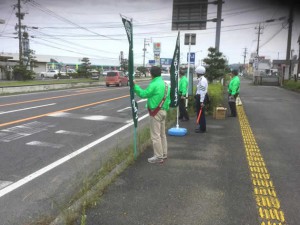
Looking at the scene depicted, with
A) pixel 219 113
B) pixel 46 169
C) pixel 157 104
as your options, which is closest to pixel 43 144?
pixel 46 169

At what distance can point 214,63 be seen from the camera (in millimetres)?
21734

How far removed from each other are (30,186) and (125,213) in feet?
6.42

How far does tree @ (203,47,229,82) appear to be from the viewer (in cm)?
2142

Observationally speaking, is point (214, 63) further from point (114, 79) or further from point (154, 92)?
point (154, 92)

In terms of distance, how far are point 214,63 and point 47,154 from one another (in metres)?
17.1

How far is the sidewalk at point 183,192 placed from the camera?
3.64 m

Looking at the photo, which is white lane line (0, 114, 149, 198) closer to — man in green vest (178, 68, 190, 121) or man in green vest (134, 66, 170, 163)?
man in green vest (134, 66, 170, 163)

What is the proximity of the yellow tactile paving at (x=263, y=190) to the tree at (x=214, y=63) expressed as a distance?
1476cm

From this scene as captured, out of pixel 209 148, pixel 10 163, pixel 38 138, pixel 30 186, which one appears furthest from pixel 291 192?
pixel 38 138

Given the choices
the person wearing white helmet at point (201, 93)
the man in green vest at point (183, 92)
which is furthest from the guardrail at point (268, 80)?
the person wearing white helmet at point (201, 93)

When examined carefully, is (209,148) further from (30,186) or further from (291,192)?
(30,186)

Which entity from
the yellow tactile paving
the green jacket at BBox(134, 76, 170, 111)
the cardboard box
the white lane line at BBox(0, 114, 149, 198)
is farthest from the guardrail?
the green jacket at BBox(134, 76, 170, 111)

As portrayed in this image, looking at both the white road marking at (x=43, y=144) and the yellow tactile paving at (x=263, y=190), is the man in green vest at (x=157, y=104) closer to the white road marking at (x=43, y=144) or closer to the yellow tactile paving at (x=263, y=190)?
the yellow tactile paving at (x=263, y=190)

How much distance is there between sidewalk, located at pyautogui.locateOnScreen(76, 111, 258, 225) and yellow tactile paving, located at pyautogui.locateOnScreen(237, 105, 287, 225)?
0.32ft
